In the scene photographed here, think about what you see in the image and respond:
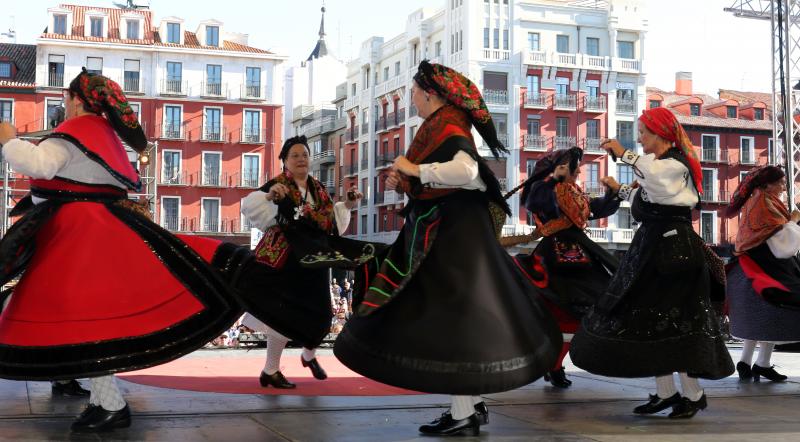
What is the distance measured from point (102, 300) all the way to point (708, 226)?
156 feet

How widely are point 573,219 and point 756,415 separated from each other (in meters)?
1.90

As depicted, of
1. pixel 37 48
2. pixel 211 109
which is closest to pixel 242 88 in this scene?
pixel 211 109

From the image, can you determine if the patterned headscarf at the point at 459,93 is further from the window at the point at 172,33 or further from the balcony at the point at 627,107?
the balcony at the point at 627,107

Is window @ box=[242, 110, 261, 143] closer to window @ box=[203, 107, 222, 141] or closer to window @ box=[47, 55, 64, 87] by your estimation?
window @ box=[203, 107, 222, 141]

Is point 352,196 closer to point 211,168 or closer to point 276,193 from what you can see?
point 276,193

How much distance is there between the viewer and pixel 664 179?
5.20 metres

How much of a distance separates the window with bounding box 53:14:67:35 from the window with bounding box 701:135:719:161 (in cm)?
3085

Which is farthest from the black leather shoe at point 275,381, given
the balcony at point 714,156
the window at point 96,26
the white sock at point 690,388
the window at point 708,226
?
the balcony at point 714,156

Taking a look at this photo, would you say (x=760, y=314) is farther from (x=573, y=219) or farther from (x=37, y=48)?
(x=37, y=48)

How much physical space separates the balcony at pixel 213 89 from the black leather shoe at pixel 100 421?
39.4 m

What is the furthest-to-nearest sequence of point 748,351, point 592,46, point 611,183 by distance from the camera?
point 592,46 < point 748,351 < point 611,183

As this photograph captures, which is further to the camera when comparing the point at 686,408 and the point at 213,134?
the point at 213,134

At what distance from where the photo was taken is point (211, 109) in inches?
1694

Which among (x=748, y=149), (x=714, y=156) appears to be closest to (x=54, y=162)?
(x=714, y=156)
